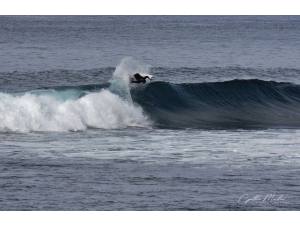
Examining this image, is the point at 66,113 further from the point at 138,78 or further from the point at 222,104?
the point at 138,78

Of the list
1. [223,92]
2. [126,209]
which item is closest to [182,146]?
[126,209]

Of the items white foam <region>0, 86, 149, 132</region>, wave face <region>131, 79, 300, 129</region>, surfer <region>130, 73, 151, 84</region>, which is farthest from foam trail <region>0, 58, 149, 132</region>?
surfer <region>130, 73, 151, 84</region>

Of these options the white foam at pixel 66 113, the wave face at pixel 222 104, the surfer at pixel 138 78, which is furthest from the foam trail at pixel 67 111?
the surfer at pixel 138 78

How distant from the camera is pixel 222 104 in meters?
36.1

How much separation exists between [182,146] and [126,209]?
25.0ft

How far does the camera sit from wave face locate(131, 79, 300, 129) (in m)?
31.5

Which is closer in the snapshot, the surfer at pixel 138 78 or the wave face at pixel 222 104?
the wave face at pixel 222 104

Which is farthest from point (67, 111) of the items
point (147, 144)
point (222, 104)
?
point (222, 104)

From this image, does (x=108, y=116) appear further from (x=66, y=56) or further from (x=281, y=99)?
(x=66, y=56)

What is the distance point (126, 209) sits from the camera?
17266 mm

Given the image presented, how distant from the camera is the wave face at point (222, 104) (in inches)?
1240

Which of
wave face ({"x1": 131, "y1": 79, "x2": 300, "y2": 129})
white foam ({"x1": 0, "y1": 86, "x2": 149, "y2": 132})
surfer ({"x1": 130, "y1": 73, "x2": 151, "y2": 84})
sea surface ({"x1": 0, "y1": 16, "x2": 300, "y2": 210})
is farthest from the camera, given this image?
surfer ({"x1": 130, "y1": 73, "x2": 151, "y2": 84})

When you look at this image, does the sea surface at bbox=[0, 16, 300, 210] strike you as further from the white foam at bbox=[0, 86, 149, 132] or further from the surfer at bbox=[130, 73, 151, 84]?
the surfer at bbox=[130, 73, 151, 84]

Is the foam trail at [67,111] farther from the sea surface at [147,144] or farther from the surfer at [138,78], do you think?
the surfer at [138,78]
